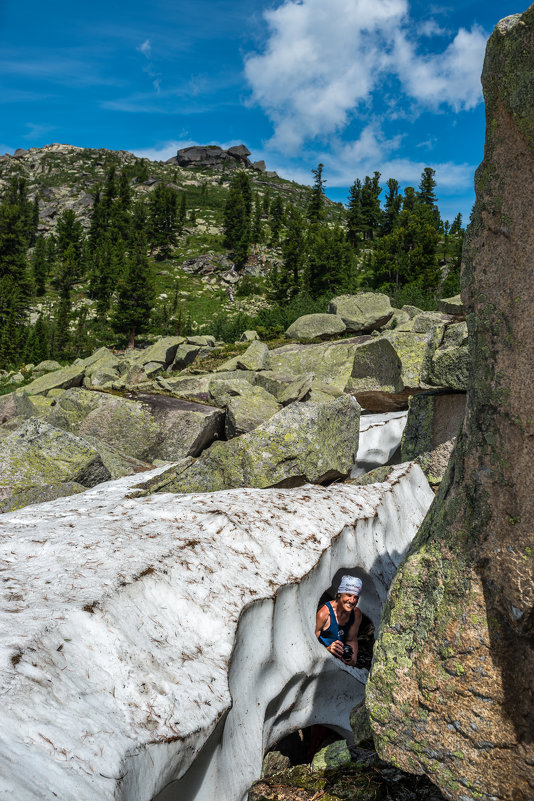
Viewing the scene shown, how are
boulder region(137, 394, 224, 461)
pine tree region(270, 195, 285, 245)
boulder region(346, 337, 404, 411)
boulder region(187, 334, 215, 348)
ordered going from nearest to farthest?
1. boulder region(137, 394, 224, 461)
2. boulder region(346, 337, 404, 411)
3. boulder region(187, 334, 215, 348)
4. pine tree region(270, 195, 285, 245)

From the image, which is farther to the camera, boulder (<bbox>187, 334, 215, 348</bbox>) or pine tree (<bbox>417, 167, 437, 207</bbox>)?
pine tree (<bbox>417, 167, 437, 207</bbox>)

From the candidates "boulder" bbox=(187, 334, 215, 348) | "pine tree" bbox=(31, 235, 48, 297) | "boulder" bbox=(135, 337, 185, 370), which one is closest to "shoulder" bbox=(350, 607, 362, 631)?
"boulder" bbox=(135, 337, 185, 370)

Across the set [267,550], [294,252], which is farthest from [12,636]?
[294,252]

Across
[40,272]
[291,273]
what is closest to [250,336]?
[291,273]

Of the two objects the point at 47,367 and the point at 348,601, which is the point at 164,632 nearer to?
the point at 348,601

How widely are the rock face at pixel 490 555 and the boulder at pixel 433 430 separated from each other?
16.9 ft

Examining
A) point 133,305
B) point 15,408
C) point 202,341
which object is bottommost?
point 15,408

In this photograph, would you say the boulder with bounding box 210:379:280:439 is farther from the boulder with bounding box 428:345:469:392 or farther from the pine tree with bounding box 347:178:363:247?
the pine tree with bounding box 347:178:363:247

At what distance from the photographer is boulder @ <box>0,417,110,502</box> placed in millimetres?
9211

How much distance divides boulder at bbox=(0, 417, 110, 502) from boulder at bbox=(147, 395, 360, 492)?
6.99 ft

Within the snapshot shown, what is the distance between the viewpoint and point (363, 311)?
97.3 feet

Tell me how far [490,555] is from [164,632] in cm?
231

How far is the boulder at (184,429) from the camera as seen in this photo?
1249 cm

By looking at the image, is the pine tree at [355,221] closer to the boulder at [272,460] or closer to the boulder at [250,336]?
the boulder at [250,336]
